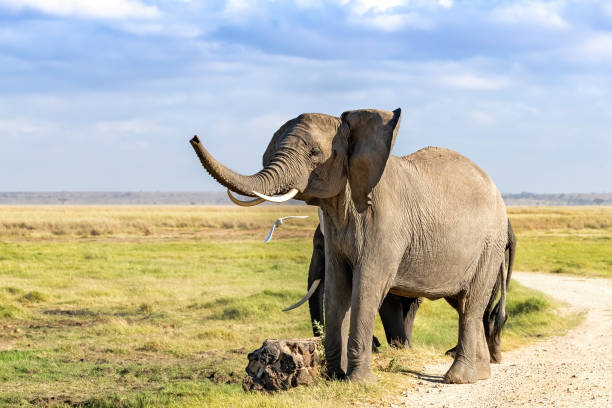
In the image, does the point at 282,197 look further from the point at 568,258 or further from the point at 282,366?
the point at 568,258

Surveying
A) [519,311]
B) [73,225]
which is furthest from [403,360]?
[73,225]

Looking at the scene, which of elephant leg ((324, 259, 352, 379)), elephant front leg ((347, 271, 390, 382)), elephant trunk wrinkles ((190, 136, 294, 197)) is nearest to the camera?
elephant trunk wrinkles ((190, 136, 294, 197))

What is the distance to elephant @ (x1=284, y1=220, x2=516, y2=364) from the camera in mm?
9711

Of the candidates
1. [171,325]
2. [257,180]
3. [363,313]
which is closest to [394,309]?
[363,313]

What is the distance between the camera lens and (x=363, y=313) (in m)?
7.70

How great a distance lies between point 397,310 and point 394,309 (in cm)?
4

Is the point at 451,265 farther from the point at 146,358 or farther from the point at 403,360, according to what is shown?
the point at 146,358

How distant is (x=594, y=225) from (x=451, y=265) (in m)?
58.7

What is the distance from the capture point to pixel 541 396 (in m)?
7.92

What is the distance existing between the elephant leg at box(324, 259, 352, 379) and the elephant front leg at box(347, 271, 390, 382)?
0.32m

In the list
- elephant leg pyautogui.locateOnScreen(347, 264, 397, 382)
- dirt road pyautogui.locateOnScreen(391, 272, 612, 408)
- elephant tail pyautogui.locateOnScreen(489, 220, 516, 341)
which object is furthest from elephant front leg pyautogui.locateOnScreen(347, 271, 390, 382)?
elephant tail pyautogui.locateOnScreen(489, 220, 516, 341)

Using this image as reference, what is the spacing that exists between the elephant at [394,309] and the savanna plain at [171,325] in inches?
13.9

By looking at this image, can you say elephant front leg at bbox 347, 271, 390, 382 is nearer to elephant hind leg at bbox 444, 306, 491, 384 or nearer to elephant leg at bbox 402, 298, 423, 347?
elephant hind leg at bbox 444, 306, 491, 384

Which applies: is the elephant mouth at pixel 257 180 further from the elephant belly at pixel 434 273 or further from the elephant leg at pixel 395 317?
the elephant leg at pixel 395 317
